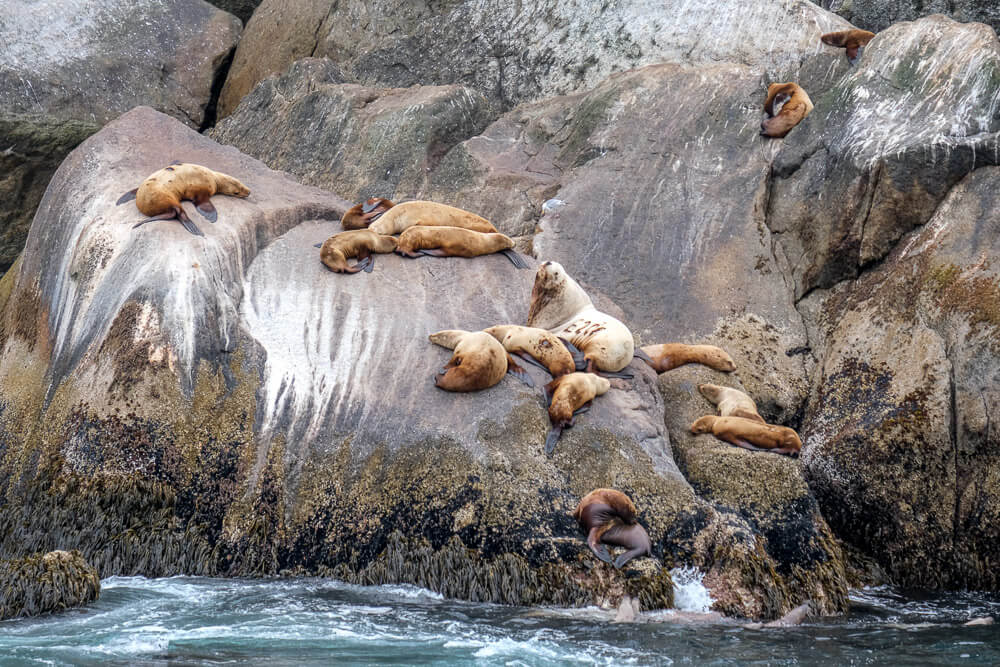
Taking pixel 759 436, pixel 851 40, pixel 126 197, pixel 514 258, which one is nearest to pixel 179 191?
pixel 126 197

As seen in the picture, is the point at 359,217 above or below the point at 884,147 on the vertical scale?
below

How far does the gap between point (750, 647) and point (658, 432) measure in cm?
190

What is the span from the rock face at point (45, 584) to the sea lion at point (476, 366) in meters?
2.32

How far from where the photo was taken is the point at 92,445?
6.62 m

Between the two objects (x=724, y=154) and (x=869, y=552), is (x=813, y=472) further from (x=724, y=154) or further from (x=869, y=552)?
(x=724, y=154)

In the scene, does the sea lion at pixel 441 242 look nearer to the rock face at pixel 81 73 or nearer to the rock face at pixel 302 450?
the rock face at pixel 302 450

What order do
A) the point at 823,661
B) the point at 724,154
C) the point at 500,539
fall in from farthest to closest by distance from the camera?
1. the point at 724,154
2. the point at 500,539
3. the point at 823,661

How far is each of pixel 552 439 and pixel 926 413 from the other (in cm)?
261

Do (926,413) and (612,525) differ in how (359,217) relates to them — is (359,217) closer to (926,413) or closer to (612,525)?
(612,525)

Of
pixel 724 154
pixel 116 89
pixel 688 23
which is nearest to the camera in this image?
pixel 724 154

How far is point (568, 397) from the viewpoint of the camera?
6.82 meters

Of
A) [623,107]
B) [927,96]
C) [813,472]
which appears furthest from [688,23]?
[813,472]

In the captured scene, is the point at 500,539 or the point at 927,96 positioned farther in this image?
the point at 927,96

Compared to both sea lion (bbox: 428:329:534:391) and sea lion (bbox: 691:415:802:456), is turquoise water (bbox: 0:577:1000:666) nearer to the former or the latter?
sea lion (bbox: 691:415:802:456)
